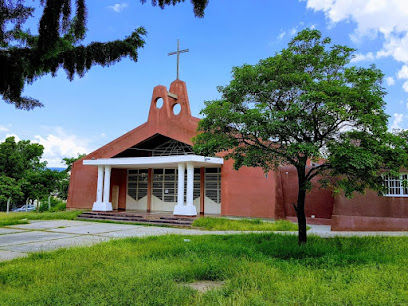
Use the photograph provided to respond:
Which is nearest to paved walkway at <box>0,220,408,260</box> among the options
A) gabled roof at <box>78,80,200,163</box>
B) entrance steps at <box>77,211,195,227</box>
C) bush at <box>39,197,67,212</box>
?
entrance steps at <box>77,211,195,227</box>

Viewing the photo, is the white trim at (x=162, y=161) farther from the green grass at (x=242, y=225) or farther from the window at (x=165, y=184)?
the green grass at (x=242, y=225)

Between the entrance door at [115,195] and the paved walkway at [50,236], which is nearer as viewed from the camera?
the paved walkway at [50,236]

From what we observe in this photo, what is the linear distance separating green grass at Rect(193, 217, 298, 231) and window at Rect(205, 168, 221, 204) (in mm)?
3490

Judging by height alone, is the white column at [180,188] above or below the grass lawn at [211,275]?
above

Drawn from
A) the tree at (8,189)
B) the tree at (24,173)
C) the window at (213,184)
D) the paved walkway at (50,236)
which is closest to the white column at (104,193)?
the paved walkway at (50,236)

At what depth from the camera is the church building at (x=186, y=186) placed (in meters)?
11.9

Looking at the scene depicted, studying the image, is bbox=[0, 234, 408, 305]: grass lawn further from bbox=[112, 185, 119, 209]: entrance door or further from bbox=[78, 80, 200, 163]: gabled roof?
bbox=[112, 185, 119, 209]: entrance door

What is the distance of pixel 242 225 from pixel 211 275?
7.42 metres

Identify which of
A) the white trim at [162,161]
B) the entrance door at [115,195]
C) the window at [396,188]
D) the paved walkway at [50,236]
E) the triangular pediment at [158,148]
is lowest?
the paved walkway at [50,236]

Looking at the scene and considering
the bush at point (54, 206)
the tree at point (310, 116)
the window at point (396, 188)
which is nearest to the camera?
the tree at point (310, 116)

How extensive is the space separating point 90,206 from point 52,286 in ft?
48.8

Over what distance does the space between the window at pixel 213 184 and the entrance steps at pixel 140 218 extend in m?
2.89

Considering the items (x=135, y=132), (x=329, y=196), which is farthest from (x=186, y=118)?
(x=329, y=196)

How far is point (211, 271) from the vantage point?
5641mm
